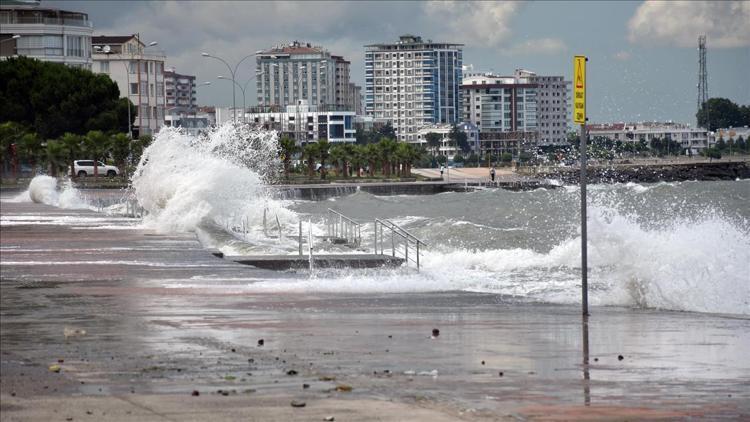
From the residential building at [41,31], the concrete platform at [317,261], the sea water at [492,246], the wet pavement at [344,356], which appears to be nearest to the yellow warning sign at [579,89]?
the wet pavement at [344,356]

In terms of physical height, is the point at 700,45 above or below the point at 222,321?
above

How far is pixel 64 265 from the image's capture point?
23578 mm

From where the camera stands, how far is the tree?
99.9 meters

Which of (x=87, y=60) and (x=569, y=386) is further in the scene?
(x=87, y=60)

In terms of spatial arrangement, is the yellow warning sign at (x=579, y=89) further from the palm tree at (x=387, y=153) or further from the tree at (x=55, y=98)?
the palm tree at (x=387, y=153)

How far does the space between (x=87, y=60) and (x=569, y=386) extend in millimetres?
115287

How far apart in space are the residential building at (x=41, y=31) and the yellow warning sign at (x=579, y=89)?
348ft

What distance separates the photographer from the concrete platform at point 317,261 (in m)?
25.0

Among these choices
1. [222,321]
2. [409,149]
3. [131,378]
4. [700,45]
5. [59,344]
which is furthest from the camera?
[700,45]

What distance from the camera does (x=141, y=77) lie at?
13550cm

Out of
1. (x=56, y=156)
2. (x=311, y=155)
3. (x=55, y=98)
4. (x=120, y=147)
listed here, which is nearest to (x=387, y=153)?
(x=311, y=155)

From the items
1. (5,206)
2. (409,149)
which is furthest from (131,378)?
(409,149)

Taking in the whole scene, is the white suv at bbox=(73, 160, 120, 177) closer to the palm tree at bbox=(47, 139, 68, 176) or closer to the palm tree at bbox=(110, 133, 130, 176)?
the palm tree at bbox=(110, 133, 130, 176)

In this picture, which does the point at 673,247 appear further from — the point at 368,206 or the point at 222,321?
the point at 368,206
